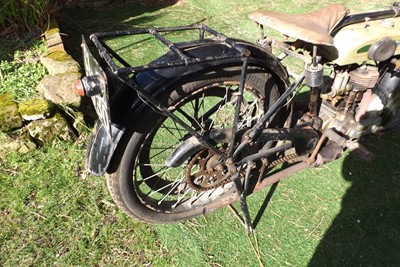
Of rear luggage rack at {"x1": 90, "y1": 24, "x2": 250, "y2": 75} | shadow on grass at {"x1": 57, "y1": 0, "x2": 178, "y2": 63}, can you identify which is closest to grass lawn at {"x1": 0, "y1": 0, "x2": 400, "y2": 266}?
rear luggage rack at {"x1": 90, "y1": 24, "x2": 250, "y2": 75}

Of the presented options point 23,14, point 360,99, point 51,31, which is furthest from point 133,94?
point 23,14

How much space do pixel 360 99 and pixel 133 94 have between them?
1.75 m

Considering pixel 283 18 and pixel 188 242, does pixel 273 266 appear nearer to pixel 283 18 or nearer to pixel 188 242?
pixel 188 242

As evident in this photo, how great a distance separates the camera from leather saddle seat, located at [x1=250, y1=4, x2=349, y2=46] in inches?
79.3

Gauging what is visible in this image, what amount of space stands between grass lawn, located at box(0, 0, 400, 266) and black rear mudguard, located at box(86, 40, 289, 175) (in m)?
0.72

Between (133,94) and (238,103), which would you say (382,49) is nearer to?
(238,103)

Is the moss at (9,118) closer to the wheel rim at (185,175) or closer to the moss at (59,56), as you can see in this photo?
the moss at (59,56)

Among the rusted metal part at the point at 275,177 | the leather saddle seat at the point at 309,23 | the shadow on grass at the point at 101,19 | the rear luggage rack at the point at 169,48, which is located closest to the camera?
the rear luggage rack at the point at 169,48

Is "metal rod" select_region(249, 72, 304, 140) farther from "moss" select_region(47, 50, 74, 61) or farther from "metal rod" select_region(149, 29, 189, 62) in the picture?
"moss" select_region(47, 50, 74, 61)

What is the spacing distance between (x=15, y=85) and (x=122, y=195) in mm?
2057

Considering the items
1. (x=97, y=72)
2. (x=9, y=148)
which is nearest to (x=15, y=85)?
(x=9, y=148)

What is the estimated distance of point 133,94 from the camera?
1855 millimetres

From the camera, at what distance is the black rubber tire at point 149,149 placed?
1.89 metres

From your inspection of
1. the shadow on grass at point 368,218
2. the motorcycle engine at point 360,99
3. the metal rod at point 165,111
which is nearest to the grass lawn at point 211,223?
the shadow on grass at point 368,218
